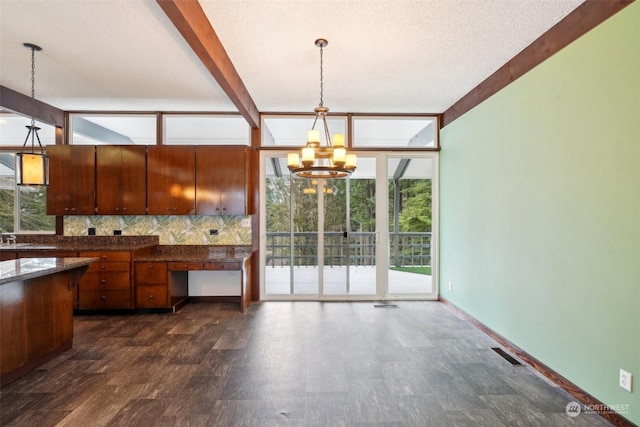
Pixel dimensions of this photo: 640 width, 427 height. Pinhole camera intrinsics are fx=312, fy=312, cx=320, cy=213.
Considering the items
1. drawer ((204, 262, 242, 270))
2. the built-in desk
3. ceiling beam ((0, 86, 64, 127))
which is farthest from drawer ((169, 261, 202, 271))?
ceiling beam ((0, 86, 64, 127))

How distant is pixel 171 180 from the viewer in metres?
4.71

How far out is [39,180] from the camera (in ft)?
9.65

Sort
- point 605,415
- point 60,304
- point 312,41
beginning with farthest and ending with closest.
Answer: point 60,304, point 312,41, point 605,415

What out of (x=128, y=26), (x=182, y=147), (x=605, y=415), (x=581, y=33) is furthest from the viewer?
(x=182, y=147)

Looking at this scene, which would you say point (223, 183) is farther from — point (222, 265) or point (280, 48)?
point (280, 48)

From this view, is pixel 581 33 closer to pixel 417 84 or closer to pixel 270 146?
pixel 417 84

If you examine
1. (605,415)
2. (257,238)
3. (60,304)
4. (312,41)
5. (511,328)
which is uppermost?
(312,41)

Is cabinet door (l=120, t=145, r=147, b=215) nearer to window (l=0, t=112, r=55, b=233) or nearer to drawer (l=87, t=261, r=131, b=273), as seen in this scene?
drawer (l=87, t=261, r=131, b=273)

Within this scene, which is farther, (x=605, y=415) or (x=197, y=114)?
(x=197, y=114)

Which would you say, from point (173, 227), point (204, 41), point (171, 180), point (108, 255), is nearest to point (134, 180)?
point (171, 180)

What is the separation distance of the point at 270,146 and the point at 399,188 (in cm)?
224

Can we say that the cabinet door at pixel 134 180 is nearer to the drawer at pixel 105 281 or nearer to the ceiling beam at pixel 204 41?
the drawer at pixel 105 281

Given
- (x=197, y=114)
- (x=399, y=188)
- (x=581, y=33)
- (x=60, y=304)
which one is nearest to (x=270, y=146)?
(x=197, y=114)

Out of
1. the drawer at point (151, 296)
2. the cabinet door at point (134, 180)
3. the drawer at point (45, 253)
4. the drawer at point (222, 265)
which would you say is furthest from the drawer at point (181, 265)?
the drawer at point (45, 253)
